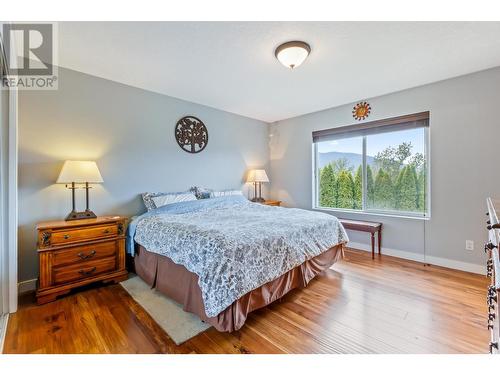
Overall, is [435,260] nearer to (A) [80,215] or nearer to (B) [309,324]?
(B) [309,324]

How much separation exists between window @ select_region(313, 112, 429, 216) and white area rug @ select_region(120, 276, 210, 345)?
3129 millimetres

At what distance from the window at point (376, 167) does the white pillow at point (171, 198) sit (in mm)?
2446

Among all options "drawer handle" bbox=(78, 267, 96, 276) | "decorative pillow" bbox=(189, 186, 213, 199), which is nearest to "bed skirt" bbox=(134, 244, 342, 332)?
"drawer handle" bbox=(78, 267, 96, 276)

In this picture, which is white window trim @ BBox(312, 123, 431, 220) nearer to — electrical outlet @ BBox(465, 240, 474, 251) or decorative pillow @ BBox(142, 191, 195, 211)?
electrical outlet @ BBox(465, 240, 474, 251)

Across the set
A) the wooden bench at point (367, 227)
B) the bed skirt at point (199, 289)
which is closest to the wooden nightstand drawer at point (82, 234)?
the bed skirt at point (199, 289)

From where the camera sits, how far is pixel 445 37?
202 centimetres

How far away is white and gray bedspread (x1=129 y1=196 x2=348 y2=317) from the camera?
1608 millimetres

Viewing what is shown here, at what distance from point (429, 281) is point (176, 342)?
8.83 ft

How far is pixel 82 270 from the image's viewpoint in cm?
227

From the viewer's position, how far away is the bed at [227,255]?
1618 millimetres

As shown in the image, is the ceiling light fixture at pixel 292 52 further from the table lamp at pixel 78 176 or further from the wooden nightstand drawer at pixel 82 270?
the wooden nightstand drawer at pixel 82 270

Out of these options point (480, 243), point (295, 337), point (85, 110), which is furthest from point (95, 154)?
point (480, 243)

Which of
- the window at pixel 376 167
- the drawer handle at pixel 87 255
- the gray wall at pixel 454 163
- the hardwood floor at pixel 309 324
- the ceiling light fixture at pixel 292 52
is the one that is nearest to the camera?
the hardwood floor at pixel 309 324
